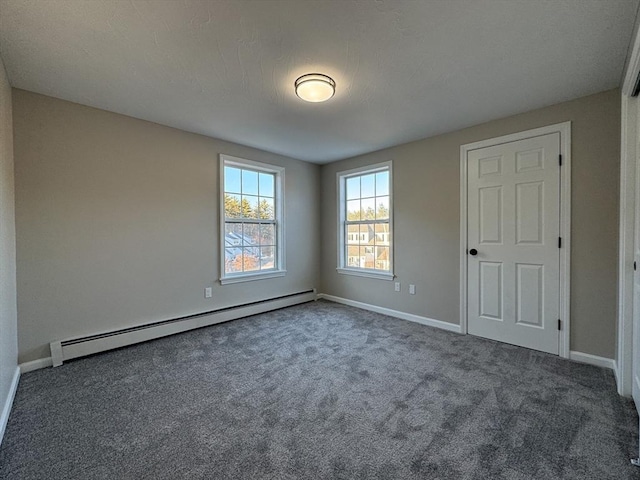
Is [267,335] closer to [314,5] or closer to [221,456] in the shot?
[221,456]

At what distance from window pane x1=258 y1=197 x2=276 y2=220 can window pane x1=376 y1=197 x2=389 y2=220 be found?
1634 millimetres

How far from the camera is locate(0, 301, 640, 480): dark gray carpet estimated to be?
1.47 metres

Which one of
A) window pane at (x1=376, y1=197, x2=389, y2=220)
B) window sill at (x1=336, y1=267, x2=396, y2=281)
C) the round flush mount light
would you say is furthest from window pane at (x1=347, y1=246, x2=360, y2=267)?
the round flush mount light

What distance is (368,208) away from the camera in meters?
4.48

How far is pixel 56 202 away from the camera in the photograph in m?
2.64

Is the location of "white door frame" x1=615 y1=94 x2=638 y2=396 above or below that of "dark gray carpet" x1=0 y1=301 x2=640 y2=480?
above

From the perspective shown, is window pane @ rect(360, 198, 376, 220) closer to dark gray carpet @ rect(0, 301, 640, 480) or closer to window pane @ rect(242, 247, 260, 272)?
window pane @ rect(242, 247, 260, 272)

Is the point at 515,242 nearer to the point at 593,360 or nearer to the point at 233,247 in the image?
the point at 593,360

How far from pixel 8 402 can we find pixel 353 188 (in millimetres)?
4306

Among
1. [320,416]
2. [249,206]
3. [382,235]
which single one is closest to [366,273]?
[382,235]

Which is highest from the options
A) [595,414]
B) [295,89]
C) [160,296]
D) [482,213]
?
[295,89]

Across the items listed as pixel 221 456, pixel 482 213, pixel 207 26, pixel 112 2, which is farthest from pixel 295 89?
pixel 221 456

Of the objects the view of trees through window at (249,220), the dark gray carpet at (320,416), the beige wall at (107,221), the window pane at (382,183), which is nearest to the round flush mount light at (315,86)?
the beige wall at (107,221)

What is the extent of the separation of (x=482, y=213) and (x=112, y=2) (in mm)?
3523
